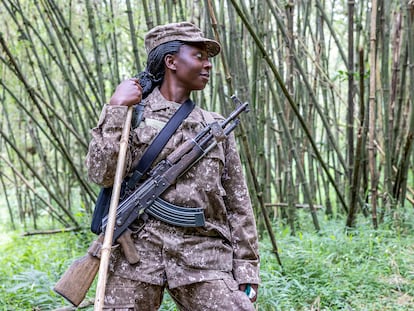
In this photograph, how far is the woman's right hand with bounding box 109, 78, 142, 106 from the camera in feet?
5.15

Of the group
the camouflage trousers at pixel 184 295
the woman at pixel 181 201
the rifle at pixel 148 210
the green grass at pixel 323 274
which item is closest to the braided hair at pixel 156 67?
the woman at pixel 181 201

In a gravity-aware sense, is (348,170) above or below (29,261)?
above

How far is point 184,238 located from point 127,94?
448 mm

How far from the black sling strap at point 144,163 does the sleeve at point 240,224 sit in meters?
0.21

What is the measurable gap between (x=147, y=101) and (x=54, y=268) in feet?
6.27

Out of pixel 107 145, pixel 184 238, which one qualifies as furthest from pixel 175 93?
pixel 184 238

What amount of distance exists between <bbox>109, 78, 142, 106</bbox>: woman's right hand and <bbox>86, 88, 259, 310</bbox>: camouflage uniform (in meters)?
0.02

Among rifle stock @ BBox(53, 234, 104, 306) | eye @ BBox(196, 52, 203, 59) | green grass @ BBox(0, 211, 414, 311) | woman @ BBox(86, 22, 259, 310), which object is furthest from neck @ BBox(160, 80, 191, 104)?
green grass @ BBox(0, 211, 414, 311)

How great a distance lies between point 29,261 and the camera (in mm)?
3775

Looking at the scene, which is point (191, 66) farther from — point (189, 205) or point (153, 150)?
point (189, 205)

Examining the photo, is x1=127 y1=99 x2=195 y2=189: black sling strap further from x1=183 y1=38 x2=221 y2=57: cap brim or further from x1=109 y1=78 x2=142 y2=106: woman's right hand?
x1=183 y1=38 x2=221 y2=57: cap brim

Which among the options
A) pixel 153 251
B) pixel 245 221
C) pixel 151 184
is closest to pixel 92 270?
pixel 153 251

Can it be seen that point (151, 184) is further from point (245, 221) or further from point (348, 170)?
point (348, 170)

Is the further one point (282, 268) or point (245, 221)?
point (282, 268)
